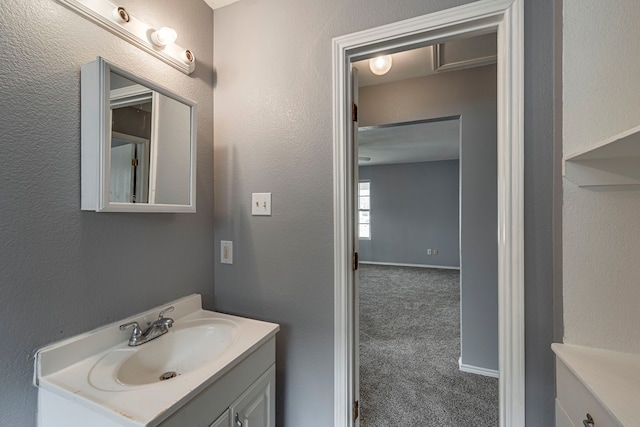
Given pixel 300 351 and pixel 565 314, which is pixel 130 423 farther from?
pixel 565 314

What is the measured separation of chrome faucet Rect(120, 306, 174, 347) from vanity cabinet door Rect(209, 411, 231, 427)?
421 millimetres

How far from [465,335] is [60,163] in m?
2.67

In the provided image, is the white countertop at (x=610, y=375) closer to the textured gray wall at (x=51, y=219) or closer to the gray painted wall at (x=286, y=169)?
the gray painted wall at (x=286, y=169)

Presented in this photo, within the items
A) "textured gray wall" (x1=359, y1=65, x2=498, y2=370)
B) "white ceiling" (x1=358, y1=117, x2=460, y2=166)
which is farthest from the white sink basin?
"white ceiling" (x1=358, y1=117, x2=460, y2=166)

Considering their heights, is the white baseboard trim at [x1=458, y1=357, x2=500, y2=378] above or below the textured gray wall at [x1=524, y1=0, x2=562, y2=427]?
below

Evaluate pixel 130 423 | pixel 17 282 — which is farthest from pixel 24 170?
pixel 130 423

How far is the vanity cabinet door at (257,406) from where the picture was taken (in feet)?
3.24

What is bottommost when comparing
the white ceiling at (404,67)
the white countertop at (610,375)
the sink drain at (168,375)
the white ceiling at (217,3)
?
the sink drain at (168,375)

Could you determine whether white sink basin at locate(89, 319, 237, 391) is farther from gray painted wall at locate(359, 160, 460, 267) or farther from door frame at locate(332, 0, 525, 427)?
gray painted wall at locate(359, 160, 460, 267)

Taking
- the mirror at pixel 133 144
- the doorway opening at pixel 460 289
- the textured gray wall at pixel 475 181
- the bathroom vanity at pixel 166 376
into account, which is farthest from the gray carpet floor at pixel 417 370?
the mirror at pixel 133 144

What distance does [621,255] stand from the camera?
865 millimetres

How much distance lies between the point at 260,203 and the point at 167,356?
77 cm

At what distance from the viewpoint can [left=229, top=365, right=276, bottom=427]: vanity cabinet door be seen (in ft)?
3.24

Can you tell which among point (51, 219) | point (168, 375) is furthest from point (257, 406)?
point (51, 219)
